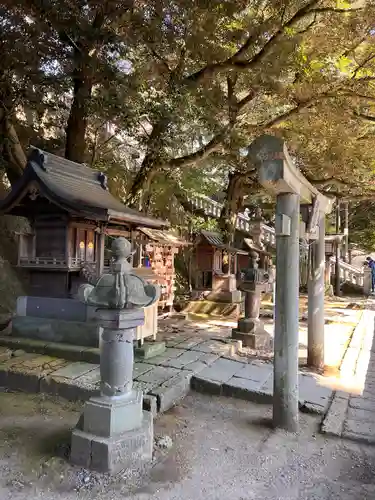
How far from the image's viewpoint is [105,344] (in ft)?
12.4

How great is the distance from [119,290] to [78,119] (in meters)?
7.92

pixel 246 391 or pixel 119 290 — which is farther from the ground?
pixel 119 290

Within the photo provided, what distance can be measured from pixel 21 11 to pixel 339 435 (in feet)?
32.9

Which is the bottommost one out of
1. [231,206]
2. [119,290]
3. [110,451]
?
[110,451]

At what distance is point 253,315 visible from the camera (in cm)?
909

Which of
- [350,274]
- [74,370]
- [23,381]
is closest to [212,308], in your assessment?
[74,370]

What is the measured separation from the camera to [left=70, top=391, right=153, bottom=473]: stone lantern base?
3461mm

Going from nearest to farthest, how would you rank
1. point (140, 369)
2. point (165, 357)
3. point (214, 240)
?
point (140, 369) < point (165, 357) < point (214, 240)

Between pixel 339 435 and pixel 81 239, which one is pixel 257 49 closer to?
pixel 81 239

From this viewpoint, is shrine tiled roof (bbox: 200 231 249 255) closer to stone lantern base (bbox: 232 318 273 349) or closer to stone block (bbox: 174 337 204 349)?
stone lantern base (bbox: 232 318 273 349)

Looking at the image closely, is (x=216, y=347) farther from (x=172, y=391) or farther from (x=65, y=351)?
(x=65, y=351)

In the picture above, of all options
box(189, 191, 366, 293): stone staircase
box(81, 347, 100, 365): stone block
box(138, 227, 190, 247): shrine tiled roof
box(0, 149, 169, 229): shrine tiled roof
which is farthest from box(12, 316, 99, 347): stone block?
box(189, 191, 366, 293): stone staircase

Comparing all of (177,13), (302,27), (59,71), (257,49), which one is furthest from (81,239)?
(302,27)

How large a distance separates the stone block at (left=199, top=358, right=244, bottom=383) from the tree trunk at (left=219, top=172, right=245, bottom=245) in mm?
10644
